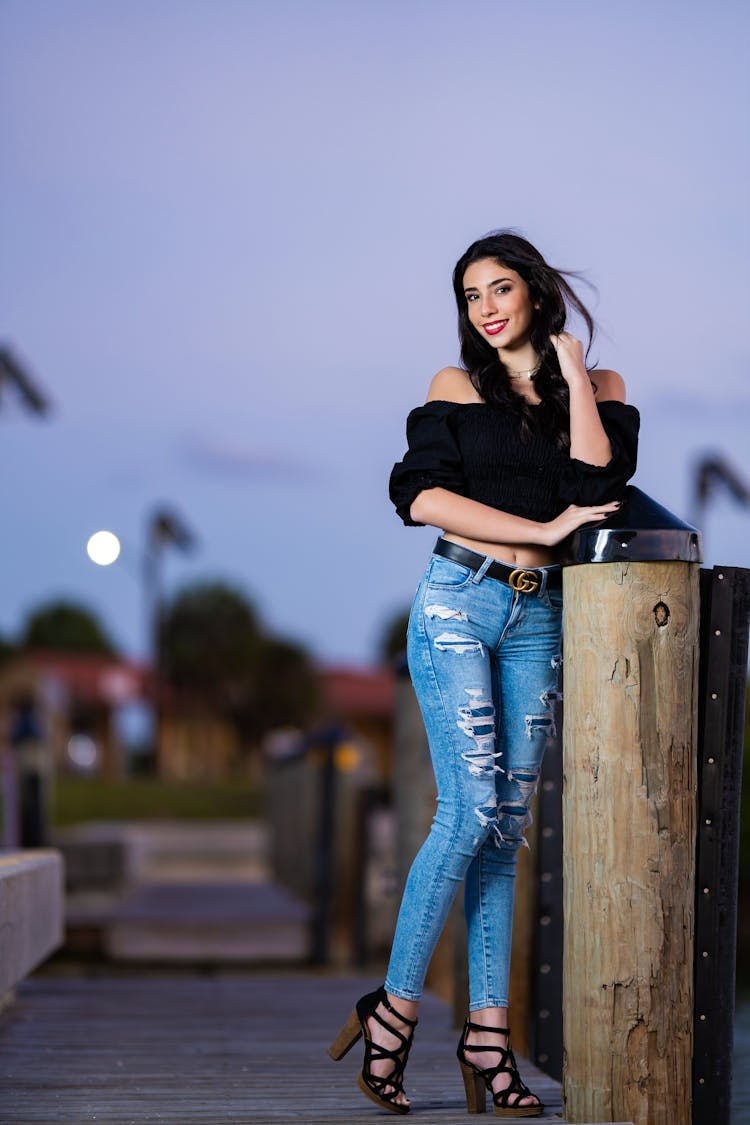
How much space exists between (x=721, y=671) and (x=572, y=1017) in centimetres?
85

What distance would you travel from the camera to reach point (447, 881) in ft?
12.5

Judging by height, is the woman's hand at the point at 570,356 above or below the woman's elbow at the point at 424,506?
above

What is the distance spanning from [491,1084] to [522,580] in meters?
1.21

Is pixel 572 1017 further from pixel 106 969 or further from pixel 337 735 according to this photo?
pixel 337 735

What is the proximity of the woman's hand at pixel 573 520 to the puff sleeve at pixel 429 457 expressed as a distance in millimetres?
273

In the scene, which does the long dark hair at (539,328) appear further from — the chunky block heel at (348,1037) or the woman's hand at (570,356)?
the chunky block heel at (348,1037)

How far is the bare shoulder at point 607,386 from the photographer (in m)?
A: 3.95

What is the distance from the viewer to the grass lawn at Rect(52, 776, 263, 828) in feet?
112

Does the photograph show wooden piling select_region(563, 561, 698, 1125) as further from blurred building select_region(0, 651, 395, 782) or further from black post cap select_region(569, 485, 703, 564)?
blurred building select_region(0, 651, 395, 782)

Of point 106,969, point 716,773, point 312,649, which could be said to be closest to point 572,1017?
point 716,773

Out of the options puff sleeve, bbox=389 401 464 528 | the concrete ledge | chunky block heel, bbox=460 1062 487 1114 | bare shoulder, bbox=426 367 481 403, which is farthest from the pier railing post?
the concrete ledge

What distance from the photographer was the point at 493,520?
375cm

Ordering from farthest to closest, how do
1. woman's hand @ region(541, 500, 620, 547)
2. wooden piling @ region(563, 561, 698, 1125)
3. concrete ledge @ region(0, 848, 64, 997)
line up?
concrete ledge @ region(0, 848, 64, 997) → woman's hand @ region(541, 500, 620, 547) → wooden piling @ region(563, 561, 698, 1125)

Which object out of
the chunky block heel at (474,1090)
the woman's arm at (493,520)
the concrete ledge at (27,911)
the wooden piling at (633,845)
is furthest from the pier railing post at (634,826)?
the concrete ledge at (27,911)
